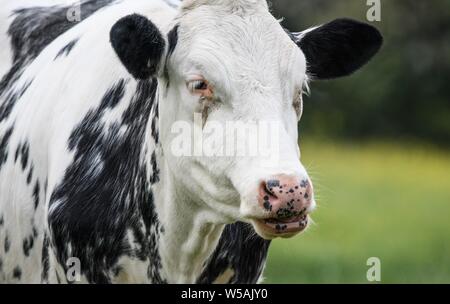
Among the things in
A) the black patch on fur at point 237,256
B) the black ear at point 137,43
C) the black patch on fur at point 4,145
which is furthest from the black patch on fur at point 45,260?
the black ear at point 137,43

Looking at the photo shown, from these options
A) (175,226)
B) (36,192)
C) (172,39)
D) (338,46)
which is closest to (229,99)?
(172,39)

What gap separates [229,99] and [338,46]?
86 centimetres

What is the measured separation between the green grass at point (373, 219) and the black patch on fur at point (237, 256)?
4104mm

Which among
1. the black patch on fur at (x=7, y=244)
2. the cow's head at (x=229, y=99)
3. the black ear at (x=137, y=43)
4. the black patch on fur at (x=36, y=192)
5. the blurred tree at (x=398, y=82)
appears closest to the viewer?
the cow's head at (x=229, y=99)

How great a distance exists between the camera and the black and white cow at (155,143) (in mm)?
5969

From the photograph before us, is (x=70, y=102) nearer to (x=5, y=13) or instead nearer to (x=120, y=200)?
(x=120, y=200)

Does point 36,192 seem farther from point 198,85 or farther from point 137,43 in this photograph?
point 198,85

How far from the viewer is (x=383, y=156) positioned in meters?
19.2

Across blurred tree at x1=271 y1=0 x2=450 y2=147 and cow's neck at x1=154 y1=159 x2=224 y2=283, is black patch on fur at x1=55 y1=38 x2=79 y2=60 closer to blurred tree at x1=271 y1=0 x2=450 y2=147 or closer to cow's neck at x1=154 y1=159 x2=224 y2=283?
cow's neck at x1=154 y1=159 x2=224 y2=283

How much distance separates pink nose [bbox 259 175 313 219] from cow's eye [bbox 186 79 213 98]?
56 centimetres

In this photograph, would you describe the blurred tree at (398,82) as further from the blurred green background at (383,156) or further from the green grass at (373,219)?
the green grass at (373,219)

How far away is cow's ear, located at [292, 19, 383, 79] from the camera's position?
6570 millimetres

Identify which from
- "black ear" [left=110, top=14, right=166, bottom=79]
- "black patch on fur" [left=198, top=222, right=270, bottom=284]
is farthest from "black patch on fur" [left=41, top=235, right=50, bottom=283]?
"black ear" [left=110, top=14, right=166, bottom=79]
